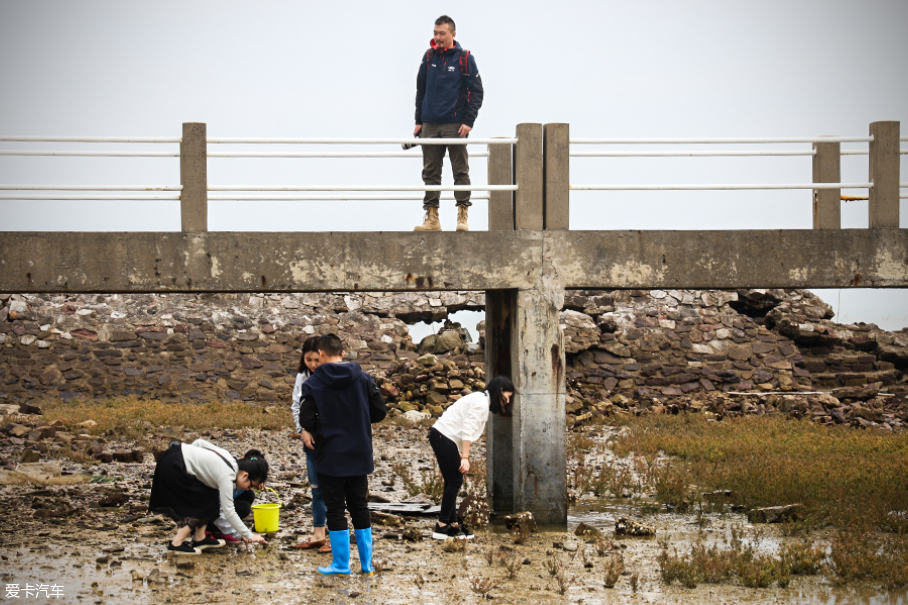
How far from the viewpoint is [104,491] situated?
980cm

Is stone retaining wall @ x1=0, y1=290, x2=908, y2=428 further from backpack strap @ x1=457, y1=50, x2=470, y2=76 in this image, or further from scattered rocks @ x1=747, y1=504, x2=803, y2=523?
backpack strap @ x1=457, y1=50, x2=470, y2=76

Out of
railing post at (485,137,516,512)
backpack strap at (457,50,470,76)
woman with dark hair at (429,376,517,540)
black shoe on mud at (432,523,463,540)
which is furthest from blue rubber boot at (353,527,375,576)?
backpack strap at (457,50,470,76)

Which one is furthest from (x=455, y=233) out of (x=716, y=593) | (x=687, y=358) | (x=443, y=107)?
(x=687, y=358)

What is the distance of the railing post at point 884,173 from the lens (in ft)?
28.7

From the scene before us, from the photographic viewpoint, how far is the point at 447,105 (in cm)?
936

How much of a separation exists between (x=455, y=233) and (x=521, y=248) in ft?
2.17

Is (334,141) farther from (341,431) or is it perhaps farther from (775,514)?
(775,514)

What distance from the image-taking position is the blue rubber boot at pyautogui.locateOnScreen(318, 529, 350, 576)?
647 cm

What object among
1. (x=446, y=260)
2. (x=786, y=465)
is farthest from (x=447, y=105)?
(x=786, y=465)

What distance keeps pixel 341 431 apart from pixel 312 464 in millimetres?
1220

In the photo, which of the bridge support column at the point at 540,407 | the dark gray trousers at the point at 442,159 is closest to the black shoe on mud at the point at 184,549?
the bridge support column at the point at 540,407

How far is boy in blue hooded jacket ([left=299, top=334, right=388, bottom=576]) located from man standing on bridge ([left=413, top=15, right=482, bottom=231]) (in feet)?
10.4

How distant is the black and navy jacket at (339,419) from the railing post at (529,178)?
9.58ft

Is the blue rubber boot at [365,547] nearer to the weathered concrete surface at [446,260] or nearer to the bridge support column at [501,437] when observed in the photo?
the weathered concrete surface at [446,260]
